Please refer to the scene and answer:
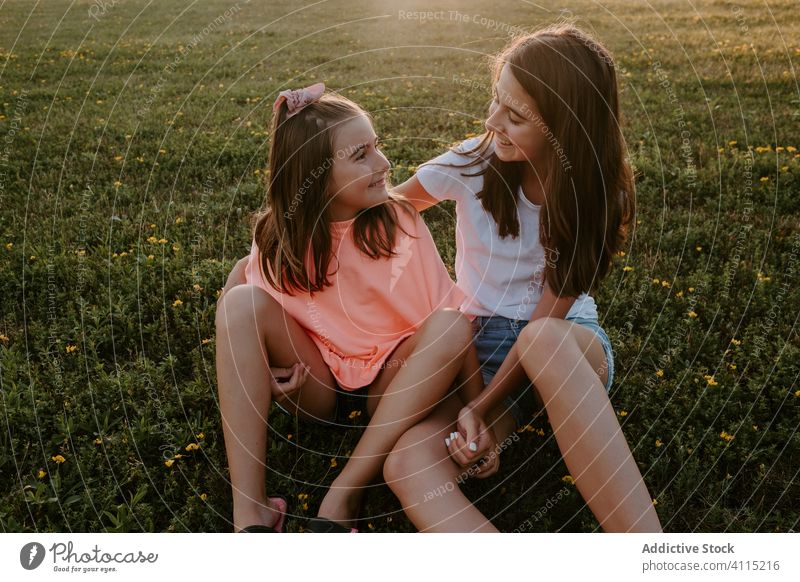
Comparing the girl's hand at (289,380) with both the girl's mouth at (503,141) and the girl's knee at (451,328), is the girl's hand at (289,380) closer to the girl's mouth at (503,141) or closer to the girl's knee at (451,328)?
the girl's knee at (451,328)

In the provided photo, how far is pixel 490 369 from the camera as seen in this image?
2.53 meters

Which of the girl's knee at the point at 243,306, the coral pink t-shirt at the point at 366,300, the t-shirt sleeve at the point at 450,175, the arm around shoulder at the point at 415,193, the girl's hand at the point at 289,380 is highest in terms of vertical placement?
the t-shirt sleeve at the point at 450,175

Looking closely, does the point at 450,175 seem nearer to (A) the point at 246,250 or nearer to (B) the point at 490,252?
(B) the point at 490,252

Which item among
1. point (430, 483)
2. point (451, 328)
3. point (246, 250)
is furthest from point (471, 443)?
point (246, 250)

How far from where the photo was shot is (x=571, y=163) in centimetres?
239

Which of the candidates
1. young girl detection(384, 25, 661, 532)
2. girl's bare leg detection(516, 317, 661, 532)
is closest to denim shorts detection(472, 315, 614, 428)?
young girl detection(384, 25, 661, 532)

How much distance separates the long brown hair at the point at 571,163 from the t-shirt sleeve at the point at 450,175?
0.05 meters

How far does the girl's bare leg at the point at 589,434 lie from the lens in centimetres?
201

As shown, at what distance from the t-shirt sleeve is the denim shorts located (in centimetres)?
44

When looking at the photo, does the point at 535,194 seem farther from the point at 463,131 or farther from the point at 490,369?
the point at 463,131

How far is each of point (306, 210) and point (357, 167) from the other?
224 millimetres

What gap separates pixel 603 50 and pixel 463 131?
2951 mm

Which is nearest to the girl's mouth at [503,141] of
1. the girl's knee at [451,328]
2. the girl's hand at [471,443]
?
the girl's knee at [451,328]

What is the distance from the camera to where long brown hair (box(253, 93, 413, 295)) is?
96.0 inches
